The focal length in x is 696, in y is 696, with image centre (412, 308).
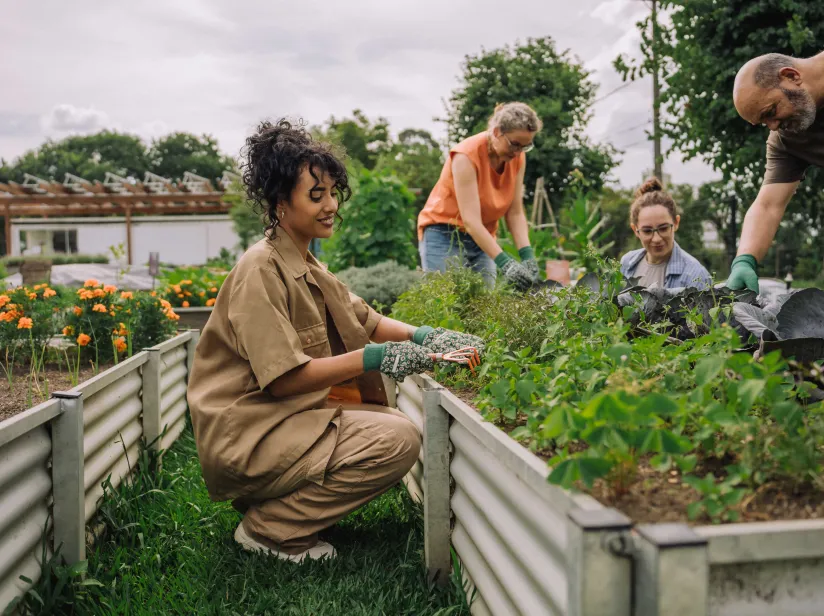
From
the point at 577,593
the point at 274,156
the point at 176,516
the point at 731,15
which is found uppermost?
the point at 731,15

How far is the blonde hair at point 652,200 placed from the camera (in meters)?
3.86

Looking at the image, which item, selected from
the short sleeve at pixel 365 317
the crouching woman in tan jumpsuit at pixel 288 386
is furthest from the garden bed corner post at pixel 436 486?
the short sleeve at pixel 365 317

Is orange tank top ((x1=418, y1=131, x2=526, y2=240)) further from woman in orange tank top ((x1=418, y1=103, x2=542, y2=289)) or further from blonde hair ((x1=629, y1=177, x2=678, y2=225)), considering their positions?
blonde hair ((x1=629, y1=177, x2=678, y2=225))

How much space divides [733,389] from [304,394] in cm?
151

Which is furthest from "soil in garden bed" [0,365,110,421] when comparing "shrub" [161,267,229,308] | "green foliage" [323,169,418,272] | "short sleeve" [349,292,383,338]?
"green foliage" [323,169,418,272]

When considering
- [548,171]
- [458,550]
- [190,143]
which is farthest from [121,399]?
[190,143]

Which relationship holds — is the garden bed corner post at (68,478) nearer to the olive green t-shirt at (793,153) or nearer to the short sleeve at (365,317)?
the short sleeve at (365,317)

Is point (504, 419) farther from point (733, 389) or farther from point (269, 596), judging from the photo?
point (269, 596)

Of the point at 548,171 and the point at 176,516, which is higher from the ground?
the point at 548,171

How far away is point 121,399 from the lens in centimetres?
312

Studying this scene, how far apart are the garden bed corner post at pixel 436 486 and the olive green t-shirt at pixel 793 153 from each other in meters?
2.09

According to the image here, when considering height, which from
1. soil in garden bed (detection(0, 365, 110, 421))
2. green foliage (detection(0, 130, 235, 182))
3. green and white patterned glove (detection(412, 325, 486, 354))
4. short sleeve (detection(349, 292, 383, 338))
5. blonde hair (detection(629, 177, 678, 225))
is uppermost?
green foliage (detection(0, 130, 235, 182))

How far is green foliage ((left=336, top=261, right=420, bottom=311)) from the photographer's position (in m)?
6.11

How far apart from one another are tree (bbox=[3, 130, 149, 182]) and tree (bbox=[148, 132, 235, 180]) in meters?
1.43
